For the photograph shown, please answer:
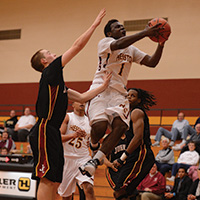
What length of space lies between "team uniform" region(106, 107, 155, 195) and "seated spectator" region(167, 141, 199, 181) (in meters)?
3.60

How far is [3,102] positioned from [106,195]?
30.1 ft

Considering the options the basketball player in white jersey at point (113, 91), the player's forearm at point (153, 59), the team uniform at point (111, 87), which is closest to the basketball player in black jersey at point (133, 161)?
the basketball player in white jersey at point (113, 91)

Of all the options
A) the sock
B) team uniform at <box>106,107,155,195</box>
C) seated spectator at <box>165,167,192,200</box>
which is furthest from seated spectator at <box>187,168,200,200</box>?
the sock

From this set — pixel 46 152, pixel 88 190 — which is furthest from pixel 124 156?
pixel 46 152

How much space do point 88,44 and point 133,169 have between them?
10762mm

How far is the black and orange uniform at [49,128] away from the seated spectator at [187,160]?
5549 mm

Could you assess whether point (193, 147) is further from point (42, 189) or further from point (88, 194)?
point (42, 189)

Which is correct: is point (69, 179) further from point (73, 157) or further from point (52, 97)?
point (52, 97)

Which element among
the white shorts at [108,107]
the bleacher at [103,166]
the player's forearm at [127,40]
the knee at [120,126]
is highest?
the player's forearm at [127,40]

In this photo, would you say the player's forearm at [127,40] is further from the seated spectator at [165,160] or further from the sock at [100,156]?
the seated spectator at [165,160]

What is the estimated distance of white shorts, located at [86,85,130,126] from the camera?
14.6 ft

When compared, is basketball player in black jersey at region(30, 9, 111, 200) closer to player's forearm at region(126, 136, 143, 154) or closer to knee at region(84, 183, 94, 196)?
player's forearm at region(126, 136, 143, 154)

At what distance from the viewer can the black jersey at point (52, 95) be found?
3.81 m

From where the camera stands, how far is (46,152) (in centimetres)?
382
